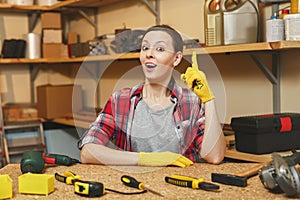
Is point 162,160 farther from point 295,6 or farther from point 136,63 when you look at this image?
point 136,63

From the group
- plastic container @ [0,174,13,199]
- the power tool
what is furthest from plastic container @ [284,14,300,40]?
plastic container @ [0,174,13,199]

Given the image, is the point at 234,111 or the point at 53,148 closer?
the point at 234,111

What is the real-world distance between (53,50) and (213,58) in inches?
59.7

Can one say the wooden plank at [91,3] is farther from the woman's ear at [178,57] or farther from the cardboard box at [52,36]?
the woman's ear at [178,57]

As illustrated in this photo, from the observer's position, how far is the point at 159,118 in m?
1.80

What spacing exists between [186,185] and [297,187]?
27cm

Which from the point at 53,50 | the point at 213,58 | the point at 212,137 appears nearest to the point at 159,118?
the point at 212,137

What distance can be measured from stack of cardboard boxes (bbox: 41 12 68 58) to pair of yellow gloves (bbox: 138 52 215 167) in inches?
89.4

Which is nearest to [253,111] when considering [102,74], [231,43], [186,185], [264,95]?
[264,95]

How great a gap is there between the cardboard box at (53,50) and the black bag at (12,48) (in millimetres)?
174

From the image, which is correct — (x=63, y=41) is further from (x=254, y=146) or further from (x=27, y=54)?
(x=254, y=146)

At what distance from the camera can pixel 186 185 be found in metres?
1.22

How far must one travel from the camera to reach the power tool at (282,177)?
111cm

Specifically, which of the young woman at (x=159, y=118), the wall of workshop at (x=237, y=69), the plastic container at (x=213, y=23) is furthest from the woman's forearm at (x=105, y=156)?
the plastic container at (x=213, y=23)
